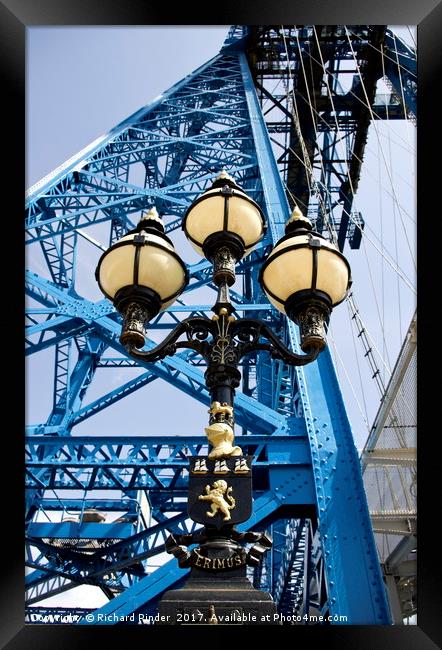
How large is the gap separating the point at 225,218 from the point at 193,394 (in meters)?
3.93

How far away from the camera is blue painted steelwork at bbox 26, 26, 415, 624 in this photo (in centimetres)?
572

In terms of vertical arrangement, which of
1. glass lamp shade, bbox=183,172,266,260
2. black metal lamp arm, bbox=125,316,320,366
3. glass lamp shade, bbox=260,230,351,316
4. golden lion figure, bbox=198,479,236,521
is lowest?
golden lion figure, bbox=198,479,236,521

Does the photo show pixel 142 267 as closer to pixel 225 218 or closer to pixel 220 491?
pixel 225 218

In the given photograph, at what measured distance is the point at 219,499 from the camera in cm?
270

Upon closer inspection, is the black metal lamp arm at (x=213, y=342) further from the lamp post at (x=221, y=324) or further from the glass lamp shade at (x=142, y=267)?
the glass lamp shade at (x=142, y=267)

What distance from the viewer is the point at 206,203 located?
3.62 metres

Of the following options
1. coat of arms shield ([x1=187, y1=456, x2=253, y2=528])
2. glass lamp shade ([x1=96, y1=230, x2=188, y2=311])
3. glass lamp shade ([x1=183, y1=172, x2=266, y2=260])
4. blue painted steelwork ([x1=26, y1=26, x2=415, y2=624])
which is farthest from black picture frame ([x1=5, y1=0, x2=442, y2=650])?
blue painted steelwork ([x1=26, y1=26, x2=415, y2=624])

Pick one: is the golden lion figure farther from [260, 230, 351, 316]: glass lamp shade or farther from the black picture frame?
[260, 230, 351, 316]: glass lamp shade

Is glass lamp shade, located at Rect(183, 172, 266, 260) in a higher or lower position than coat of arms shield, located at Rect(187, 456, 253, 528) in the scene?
higher

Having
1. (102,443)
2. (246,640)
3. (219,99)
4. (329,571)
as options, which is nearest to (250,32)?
(219,99)

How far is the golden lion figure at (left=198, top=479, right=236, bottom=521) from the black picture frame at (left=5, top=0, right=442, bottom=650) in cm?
47

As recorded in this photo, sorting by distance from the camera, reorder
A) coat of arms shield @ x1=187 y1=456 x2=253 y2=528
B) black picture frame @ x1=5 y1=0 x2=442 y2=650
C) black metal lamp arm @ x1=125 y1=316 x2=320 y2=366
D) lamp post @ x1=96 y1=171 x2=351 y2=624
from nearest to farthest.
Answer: black picture frame @ x1=5 y1=0 x2=442 y2=650 → lamp post @ x1=96 y1=171 x2=351 y2=624 → coat of arms shield @ x1=187 y1=456 x2=253 y2=528 → black metal lamp arm @ x1=125 y1=316 x2=320 y2=366

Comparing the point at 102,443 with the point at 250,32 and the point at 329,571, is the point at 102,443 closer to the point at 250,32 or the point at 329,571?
the point at 329,571
